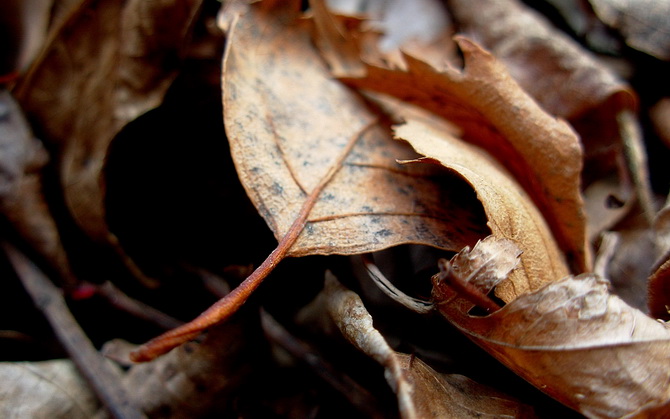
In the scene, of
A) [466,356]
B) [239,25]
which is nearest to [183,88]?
[239,25]

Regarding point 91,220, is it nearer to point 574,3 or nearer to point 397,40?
point 397,40

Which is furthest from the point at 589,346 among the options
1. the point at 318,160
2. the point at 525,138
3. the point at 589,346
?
the point at 318,160

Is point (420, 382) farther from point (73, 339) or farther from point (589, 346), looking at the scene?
point (73, 339)

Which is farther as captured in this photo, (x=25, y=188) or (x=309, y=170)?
(x=25, y=188)

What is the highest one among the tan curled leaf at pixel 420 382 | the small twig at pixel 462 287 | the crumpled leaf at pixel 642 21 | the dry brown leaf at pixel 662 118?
the crumpled leaf at pixel 642 21

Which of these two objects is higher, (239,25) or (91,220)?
(239,25)

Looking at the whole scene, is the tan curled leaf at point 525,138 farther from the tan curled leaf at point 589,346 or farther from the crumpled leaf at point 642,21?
the crumpled leaf at point 642,21

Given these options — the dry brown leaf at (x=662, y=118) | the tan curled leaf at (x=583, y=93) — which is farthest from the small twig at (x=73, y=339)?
the dry brown leaf at (x=662, y=118)

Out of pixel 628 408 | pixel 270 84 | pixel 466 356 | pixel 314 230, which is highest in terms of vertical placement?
pixel 270 84
